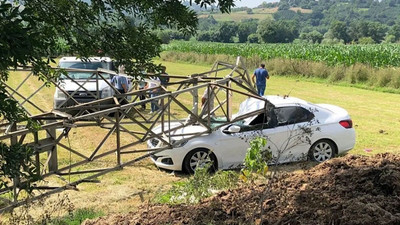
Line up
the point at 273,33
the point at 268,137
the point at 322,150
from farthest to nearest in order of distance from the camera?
the point at 273,33 → the point at 322,150 → the point at 268,137

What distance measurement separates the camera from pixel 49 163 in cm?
782

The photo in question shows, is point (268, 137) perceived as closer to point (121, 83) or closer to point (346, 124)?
point (346, 124)

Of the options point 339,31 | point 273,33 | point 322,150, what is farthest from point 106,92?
point 339,31

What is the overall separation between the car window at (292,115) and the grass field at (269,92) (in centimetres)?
204

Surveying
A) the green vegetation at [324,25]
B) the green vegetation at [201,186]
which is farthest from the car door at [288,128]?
the green vegetation at [324,25]

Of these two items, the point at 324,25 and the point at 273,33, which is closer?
the point at 273,33

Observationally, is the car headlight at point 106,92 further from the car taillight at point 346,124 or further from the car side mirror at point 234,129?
the car taillight at point 346,124

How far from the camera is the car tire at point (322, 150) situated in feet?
33.8

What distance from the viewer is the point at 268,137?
988 centimetres

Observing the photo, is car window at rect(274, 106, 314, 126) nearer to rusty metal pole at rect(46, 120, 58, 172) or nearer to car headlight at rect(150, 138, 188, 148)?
car headlight at rect(150, 138, 188, 148)

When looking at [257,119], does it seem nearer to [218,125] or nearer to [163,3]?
[218,125]

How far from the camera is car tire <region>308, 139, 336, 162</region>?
33.8 ft

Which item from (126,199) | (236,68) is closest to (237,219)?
(126,199)

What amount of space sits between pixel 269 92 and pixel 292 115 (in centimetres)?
1275
